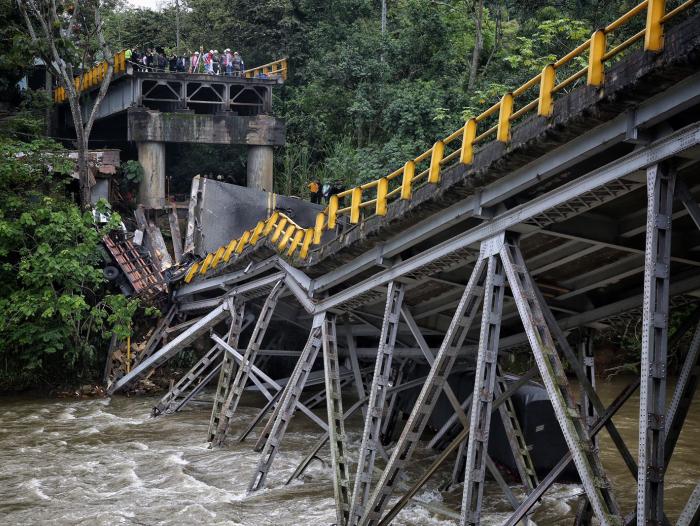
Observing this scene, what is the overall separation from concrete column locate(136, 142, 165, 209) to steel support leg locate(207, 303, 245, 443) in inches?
551

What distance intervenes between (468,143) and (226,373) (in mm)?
11562

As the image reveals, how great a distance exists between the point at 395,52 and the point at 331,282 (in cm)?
2299

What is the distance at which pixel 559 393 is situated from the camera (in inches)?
454

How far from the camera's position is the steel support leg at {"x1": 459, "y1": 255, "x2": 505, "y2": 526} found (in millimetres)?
12406

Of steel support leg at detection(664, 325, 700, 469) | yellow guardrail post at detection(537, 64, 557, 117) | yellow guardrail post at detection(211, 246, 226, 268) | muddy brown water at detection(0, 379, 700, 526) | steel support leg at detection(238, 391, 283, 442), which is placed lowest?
muddy brown water at detection(0, 379, 700, 526)

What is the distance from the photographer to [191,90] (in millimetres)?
43375

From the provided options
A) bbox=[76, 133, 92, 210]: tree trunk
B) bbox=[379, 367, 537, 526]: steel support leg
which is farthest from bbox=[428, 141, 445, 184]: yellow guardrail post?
bbox=[76, 133, 92, 210]: tree trunk

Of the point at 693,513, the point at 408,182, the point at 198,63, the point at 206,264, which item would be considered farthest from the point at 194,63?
the point at 693,513

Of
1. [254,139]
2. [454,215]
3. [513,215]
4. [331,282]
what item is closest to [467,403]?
[331,282]

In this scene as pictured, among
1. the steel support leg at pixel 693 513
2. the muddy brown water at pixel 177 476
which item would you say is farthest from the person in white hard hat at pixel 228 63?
the steel support leg at pixel 693 513

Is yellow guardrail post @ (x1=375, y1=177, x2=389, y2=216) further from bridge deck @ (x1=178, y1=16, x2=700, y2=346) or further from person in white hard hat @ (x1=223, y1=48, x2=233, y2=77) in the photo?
person in white hard hat @ (x1=223, y1=48, x2=233, y2=77)

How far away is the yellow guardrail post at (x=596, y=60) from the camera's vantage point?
11109 mm

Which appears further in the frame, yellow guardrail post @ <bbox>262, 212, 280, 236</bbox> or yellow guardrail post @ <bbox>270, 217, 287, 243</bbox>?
yellow guardrail post @ <bbox>262, 212, 280, 236</bbox>

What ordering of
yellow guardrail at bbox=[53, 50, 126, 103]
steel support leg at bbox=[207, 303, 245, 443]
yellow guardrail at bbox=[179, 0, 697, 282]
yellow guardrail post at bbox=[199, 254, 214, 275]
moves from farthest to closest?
1. yellow guardrail at bbox=[53, 50, 126, 103]
2. yellow guardrail post at bbox=[199, 254, 214, 275]
3. steel support leg at bbox=[207, 303, 245, 443]
4. yellow guardrail at bbox=[179, 0, 697, 282]
